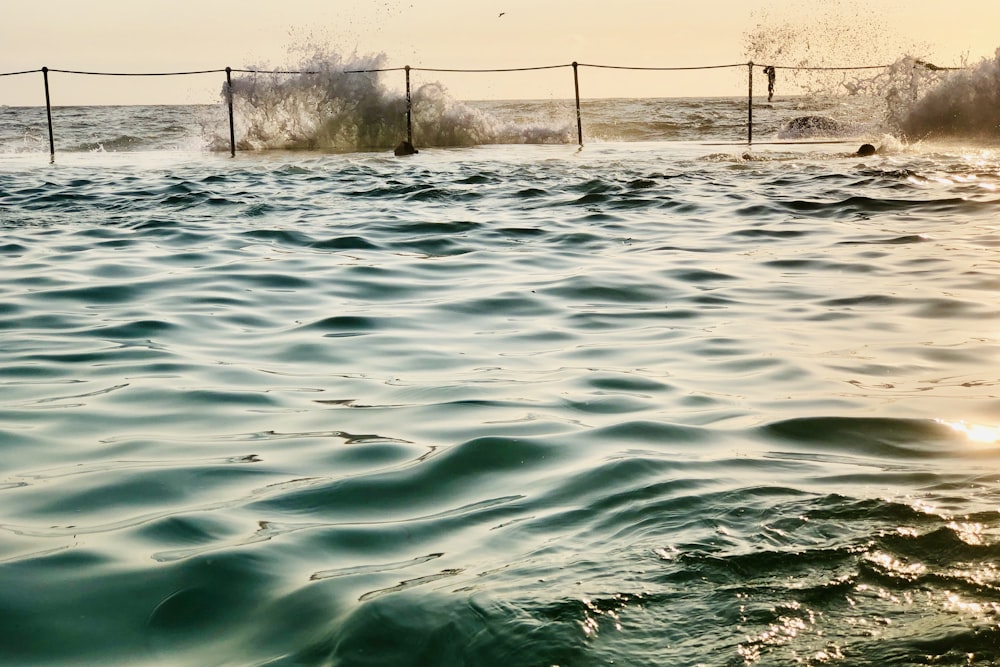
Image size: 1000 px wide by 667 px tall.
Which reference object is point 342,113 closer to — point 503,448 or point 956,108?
point 956,108

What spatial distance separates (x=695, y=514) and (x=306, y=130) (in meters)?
20.2

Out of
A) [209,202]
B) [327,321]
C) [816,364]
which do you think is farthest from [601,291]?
[209,202]

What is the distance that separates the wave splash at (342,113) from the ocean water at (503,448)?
47.1 feet

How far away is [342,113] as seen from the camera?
71.3ft

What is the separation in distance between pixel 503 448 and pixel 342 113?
19590 mm

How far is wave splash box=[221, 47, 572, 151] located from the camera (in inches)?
846

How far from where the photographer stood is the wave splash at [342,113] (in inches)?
846

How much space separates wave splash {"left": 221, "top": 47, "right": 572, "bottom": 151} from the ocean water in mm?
14350

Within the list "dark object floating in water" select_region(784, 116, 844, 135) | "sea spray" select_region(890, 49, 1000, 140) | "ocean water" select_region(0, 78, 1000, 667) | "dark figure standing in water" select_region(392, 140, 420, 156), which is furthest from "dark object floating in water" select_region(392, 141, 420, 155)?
"dark object floating in water" select_region(784, 116, 844, 135)

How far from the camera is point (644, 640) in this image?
173cm

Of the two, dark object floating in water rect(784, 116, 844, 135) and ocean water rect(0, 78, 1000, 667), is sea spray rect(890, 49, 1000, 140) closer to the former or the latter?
dark object floating in water rect(784, 116, 844, 135)

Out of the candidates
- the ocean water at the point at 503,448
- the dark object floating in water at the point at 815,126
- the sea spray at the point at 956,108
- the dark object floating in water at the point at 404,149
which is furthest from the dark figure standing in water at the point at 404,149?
the dark object floating in water at the point at 815,126

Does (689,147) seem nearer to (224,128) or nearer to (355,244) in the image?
(224,128)

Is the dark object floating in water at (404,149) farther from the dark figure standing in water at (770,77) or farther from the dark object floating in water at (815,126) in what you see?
the dark object floating in water at (815,126)
